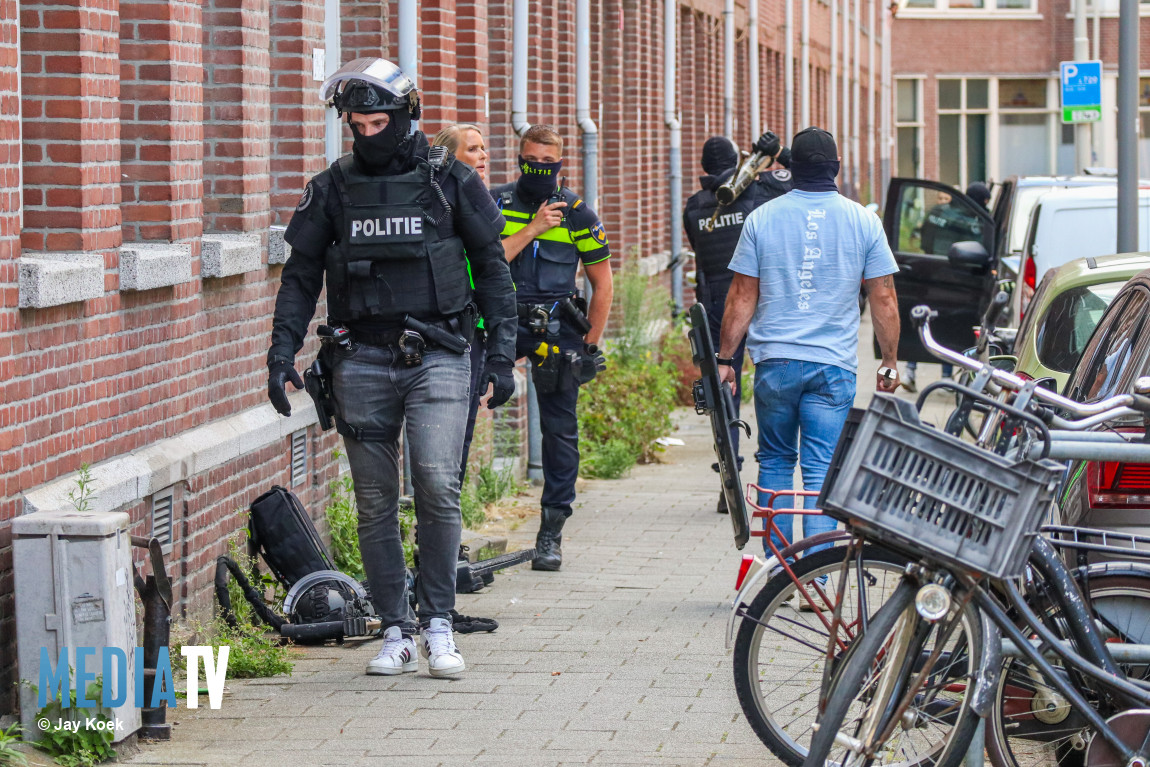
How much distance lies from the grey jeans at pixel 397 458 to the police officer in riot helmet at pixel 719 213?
12.9 feet

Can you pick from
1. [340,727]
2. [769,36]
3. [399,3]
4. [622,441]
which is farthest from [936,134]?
[340,727]

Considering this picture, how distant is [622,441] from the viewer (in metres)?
12.8

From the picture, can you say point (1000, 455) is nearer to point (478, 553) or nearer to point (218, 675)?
point (218, 675)

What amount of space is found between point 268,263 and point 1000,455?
4699mm

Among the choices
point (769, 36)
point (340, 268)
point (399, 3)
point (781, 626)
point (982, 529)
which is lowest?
point (781, 626)

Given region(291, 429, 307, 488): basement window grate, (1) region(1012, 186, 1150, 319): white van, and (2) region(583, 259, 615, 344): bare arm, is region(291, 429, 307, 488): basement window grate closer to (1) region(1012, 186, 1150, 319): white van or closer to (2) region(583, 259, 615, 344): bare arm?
(2) region(583, 259, 615, 344): bare arm

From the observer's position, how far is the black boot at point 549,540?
8734mm

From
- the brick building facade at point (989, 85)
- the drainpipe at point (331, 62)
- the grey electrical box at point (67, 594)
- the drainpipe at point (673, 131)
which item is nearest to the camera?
the grey electrical box at point (67, 594)

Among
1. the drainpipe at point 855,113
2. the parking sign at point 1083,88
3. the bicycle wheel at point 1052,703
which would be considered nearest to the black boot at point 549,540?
the bicycle wheel at point 1052,703

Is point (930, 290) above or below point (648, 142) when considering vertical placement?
below

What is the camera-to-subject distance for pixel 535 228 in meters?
8.24

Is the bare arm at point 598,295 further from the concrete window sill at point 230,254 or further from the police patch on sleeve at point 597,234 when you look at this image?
the concrete window sill at point 230,254

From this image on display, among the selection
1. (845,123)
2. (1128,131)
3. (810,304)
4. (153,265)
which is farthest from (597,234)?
(845,123)

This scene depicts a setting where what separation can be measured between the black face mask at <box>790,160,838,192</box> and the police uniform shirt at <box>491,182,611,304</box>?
128 cm
